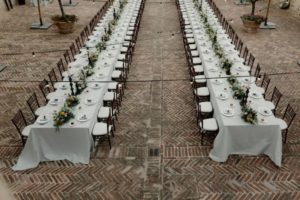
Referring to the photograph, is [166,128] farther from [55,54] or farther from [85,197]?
[55,54]

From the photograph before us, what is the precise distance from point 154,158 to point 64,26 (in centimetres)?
892

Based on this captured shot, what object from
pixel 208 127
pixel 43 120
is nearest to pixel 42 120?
pixel 43 120

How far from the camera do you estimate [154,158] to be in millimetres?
6465

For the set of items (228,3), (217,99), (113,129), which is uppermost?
(217,99)

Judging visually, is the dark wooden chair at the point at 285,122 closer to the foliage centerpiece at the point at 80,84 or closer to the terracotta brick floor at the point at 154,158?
the terracotta brick floor at the point at 154,158

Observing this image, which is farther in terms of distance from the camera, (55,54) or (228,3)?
(228,3)

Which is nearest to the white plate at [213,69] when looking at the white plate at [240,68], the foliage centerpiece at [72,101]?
the white plate at [240,68]

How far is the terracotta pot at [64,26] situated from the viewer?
44.2ft

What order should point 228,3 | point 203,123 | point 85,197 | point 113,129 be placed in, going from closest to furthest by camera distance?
point 85,197, point 203,123, point 113,129, point 228,3

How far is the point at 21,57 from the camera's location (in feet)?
37.7

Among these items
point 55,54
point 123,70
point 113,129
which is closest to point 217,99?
point 113,129

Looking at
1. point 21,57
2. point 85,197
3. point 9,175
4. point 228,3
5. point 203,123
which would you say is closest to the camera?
point 85,197

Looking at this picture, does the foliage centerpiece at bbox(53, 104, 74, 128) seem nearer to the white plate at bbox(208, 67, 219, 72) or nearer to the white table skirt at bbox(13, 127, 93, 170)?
the white table skirt at bbox(13, 127, 93, 170)

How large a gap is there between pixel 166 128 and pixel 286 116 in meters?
2.81
